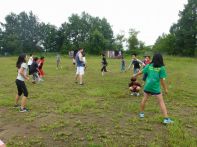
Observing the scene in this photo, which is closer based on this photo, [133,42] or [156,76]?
[156,76]

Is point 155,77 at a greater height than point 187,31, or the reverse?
point 187,31

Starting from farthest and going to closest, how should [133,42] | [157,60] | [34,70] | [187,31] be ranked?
1. [133,42]
2. [187,31]
3. [34,70]
4. [157,60]

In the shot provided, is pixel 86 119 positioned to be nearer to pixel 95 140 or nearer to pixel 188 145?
pixel 95 140

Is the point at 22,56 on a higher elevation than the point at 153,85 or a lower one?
higher

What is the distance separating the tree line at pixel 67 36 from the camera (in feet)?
250

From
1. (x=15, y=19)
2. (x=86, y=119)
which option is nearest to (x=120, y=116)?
Result: (x=86, y=119)

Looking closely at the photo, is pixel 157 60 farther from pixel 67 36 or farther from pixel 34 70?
pixel 67 36

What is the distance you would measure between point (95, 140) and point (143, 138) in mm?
1062

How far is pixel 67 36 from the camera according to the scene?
86062 millimetres

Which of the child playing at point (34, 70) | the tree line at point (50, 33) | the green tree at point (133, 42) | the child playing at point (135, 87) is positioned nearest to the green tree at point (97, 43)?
the tree line at point (50, 33)

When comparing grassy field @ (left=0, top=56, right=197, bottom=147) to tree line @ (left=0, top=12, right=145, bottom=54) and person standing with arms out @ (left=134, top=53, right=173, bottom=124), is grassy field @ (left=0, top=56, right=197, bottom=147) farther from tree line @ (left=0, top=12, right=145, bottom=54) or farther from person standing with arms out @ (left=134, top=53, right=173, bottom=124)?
tree line @ (left=0, top=12, right=145, bottom=54)

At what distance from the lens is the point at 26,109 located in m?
8.80

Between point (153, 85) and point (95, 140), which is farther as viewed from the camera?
point (153, 85)

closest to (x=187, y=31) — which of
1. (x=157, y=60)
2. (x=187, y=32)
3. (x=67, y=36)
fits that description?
(x=187, y=32)
